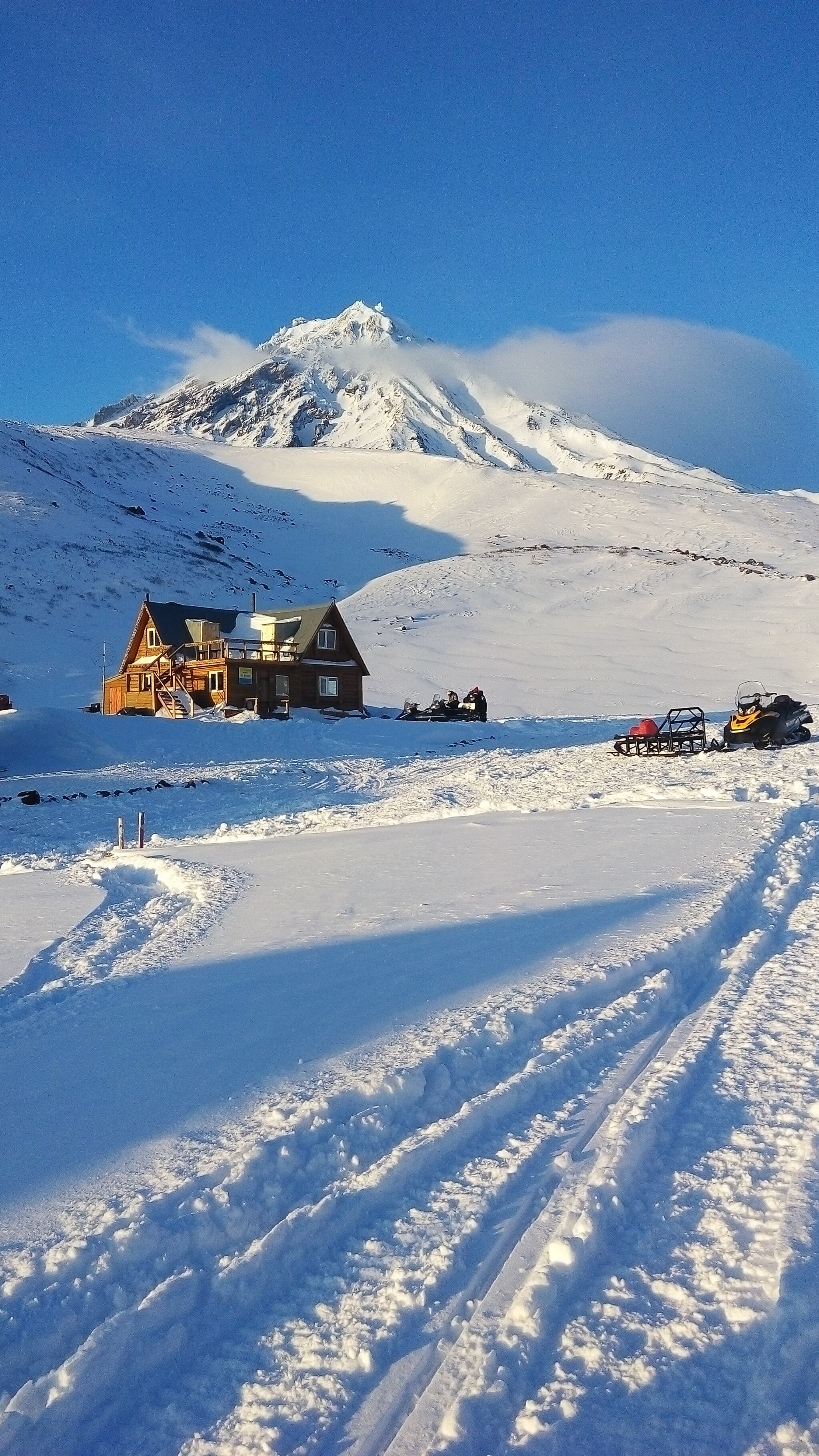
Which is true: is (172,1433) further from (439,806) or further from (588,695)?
(588,695)

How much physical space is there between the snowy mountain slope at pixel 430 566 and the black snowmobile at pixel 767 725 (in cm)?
1528

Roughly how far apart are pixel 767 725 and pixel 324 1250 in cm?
2337

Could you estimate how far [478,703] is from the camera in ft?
123

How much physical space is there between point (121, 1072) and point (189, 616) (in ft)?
139

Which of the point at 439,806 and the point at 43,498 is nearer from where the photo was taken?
the point at 439,806

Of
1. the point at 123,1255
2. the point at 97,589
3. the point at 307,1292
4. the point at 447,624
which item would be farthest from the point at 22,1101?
the point at 97,589

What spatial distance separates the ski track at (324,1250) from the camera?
3.09 meters

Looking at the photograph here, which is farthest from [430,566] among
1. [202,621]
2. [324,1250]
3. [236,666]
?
[324,1250]

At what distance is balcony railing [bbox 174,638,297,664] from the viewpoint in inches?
1626

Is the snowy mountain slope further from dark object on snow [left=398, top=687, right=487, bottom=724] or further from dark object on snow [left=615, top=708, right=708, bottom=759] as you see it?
dark object on snow [left=615, top=708, right=708, bottom=759]

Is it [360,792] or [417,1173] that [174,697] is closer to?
[360,792]

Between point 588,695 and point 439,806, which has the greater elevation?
point 588,695

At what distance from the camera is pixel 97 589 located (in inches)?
2881

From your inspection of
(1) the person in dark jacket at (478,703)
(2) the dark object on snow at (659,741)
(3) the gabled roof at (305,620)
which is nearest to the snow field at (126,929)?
(2) the dark object on snow at (659,741)
